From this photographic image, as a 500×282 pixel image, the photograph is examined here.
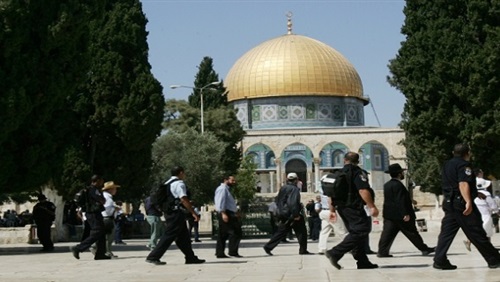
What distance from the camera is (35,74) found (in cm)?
1844

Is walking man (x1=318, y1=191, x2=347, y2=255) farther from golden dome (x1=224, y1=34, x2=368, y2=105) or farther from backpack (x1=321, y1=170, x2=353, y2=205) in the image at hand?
golden dome (x1=224, y1=34, x2=368, y2=105)

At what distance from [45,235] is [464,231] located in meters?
11.3

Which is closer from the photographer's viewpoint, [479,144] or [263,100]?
[479,144]

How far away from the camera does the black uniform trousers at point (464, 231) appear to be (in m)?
10.2

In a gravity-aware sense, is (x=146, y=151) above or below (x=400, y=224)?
above

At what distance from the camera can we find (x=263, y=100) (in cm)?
7644

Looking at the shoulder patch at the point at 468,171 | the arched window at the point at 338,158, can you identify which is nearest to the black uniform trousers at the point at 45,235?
the shoulder patch at the point at 468,171

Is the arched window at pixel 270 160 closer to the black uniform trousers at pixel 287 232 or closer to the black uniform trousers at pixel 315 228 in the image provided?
the black uniform trousers at pixel 315 228

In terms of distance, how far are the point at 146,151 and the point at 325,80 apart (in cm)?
4961

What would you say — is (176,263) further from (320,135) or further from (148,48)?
(320,135)

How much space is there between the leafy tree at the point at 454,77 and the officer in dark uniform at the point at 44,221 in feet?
35.2

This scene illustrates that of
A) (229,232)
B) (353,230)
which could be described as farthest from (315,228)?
(353,230)

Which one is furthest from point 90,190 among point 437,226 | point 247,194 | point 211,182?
point 247,194

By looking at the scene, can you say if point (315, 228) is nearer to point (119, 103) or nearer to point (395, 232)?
point (119, 103)
